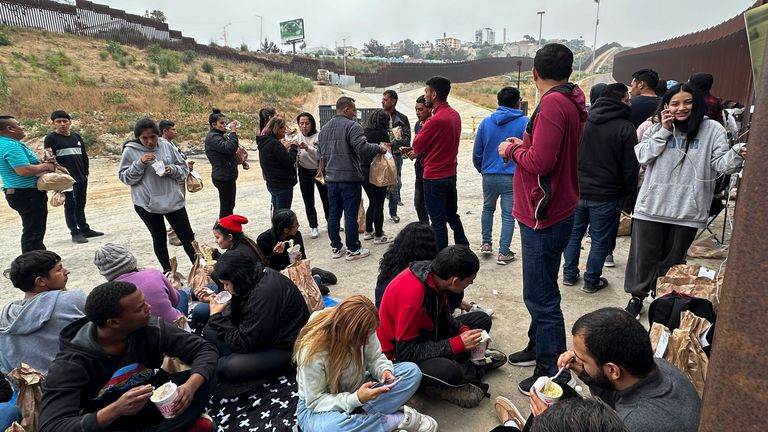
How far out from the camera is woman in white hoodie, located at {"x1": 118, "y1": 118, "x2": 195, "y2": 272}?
4.79 m

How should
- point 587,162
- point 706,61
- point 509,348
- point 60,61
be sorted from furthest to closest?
point 60,61
point 706,61
point 587,162
point 509,348

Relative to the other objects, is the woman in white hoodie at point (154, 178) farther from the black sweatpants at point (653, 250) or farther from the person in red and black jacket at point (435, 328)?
the black sweatpants at point (653, 250)

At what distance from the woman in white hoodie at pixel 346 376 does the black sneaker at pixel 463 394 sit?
377mm

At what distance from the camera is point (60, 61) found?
2703 centimetres

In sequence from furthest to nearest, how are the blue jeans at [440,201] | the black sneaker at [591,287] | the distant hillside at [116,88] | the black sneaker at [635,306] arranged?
1. the distant hillside at [116,88]
2. the blue jeans at [440,201]
3. the black sneaker at [591,287]
4. the black sneaker at [635,306]

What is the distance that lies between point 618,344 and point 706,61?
1556 centimetres

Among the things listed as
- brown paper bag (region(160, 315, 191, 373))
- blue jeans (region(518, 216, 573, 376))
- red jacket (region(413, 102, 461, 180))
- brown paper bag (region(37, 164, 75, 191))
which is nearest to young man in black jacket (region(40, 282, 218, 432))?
brown paper bag (region(160, 315, 191, 373))

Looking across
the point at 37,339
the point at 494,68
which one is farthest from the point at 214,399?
the point at 494,68

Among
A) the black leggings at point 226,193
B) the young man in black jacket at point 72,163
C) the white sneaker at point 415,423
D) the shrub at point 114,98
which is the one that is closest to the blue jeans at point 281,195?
the black leggings at point 226,193

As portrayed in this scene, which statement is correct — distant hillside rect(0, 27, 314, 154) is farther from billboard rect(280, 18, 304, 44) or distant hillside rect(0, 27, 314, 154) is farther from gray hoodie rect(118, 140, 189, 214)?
billboard rect(280, 18, 304, 44)

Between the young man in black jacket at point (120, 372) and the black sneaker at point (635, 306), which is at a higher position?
the young man in black jacket at point (120, 372)

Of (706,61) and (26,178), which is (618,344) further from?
(706,61)

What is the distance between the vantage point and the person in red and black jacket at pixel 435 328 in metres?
2.83

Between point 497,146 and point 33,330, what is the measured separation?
14.1 ft
